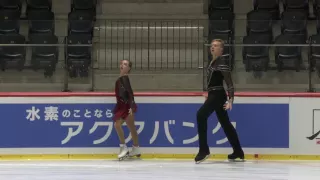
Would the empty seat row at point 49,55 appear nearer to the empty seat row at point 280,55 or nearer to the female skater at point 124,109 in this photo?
the female skater at point 124,109

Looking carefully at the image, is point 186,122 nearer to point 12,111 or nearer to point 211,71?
point 211,71

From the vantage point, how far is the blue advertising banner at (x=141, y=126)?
289 inches

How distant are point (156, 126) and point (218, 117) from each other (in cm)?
97

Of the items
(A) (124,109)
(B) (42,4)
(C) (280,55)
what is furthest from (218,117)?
(B) (42,4)

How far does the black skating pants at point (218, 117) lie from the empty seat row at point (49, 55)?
288cm

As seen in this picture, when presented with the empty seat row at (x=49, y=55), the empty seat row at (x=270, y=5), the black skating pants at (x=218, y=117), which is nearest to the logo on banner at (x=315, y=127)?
the black skating pants at (x=218, y=117)

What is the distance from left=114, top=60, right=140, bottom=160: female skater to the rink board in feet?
0.80

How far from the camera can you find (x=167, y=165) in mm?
6703

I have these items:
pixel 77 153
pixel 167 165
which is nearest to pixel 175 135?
pixel 167 165

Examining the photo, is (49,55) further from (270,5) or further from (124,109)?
(270,5)

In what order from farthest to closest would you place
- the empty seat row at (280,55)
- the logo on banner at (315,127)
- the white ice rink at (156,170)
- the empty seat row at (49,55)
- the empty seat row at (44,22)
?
the empty seat row at (44,22)
the empty seat row at (49,55)
the empty seat row at (280,55)
the logo on banner at (315,127)
the white ice rink at (156,170)

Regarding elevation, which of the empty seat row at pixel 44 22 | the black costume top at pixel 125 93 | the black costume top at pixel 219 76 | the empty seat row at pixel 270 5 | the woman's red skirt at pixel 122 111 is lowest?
the woman's red skirt at pixel 122 111

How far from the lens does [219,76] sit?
6.73 m

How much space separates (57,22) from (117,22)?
1135 millimetres
